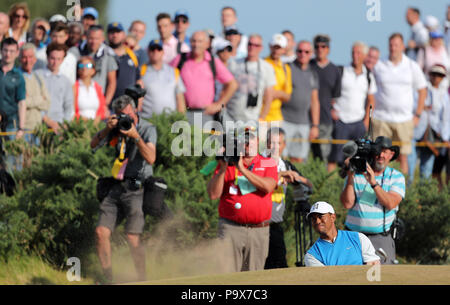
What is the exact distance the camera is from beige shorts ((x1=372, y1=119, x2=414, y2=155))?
13102mm

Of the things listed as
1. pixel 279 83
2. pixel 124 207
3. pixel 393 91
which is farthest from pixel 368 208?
pixel 393 91

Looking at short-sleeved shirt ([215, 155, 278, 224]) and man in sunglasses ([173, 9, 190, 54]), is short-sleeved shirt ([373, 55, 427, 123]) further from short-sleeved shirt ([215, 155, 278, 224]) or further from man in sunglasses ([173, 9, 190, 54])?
short-sleeved shirt ([215, 155, 278, 224])

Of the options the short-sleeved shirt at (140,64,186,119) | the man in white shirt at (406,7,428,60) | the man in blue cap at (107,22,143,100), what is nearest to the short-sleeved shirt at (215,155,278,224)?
the short-sleeved shirt at (140,64,186,119)

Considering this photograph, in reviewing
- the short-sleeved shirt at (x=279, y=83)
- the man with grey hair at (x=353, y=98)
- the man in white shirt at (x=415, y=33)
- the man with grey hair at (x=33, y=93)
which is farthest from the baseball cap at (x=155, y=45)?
the man in white shirt at (x=415, y=33)

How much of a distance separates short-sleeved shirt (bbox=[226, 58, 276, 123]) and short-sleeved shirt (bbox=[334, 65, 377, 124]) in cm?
120

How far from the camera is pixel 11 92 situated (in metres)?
11.3

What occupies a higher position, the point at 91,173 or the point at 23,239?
the point at 91,173

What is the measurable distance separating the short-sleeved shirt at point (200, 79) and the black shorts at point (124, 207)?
3.23m
